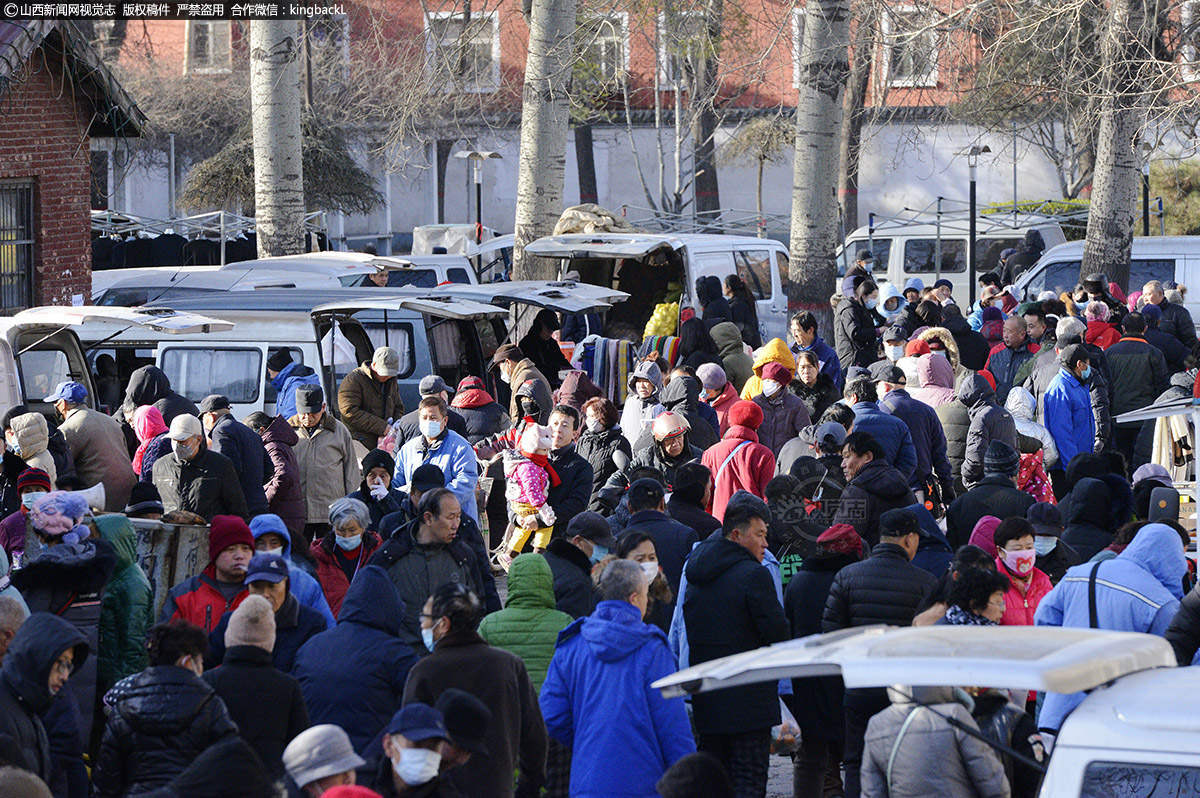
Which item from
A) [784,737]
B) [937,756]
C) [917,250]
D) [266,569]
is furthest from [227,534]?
[917,250]

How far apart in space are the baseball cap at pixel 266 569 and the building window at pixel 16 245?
11017 millimetres

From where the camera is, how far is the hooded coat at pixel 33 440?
8.93 meters

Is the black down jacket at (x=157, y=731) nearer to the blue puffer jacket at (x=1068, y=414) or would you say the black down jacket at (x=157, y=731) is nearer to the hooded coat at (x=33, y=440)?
the hooded coat at (x=33, y=440)

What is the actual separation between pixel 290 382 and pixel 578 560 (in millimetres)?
5539

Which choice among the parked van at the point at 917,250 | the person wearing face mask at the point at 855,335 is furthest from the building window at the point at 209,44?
the person wearing face mask at the point at 855,335

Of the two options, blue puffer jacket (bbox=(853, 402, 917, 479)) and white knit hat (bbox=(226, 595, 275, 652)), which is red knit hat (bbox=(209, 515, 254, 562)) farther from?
blue puffer jacket (bbox=(853, 402, 917, 479))

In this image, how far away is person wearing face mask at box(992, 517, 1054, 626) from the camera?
6.95m

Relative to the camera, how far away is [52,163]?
16688 millimetres

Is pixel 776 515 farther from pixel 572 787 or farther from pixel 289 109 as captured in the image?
pixel 289 109

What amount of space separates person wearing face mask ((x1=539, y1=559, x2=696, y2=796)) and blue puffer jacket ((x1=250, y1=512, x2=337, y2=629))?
4.41ft

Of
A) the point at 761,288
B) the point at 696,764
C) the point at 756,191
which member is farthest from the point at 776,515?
the point at 756,191

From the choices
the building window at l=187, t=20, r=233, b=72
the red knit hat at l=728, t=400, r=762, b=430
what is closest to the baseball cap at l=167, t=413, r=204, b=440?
the red knit hat at l=728, t=400, r=762, b=430

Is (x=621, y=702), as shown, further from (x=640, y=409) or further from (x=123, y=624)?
(x=640, y=409)

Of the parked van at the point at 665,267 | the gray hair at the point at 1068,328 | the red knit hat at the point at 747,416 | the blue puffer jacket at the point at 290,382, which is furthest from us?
the parked van at the point at 665,267
